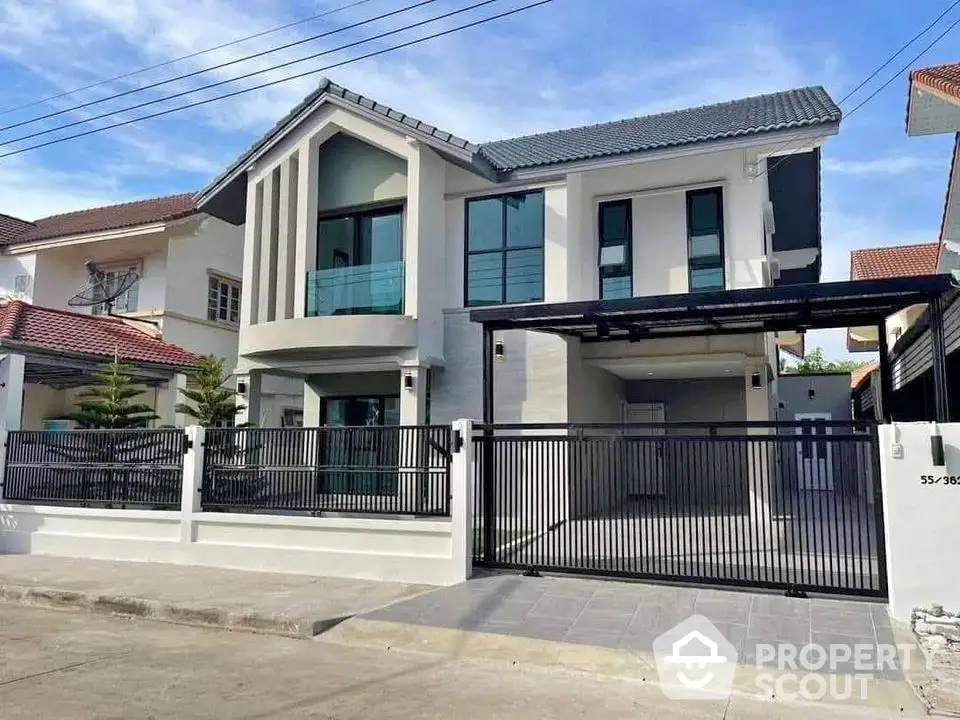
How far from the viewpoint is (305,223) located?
1318 centimetres

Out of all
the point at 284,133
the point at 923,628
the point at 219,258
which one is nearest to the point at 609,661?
the point at 923,628

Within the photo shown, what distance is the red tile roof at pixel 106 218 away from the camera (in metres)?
18.1

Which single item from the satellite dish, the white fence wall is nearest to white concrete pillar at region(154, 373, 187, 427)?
the satellite dish

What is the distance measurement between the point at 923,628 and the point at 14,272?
71.2 ft

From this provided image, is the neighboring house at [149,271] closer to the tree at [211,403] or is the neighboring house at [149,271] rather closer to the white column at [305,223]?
the tree at [211,403]

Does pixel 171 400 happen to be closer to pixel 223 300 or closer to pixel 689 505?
pixel 223 300

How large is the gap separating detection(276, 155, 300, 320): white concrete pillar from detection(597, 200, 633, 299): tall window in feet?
18.7

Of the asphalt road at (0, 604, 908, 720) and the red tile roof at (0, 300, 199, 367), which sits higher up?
the red tile roof at (0, 300, 199, 367)

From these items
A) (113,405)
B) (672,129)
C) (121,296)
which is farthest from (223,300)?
(672,129)

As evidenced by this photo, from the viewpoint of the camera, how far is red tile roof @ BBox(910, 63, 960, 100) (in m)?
8.69

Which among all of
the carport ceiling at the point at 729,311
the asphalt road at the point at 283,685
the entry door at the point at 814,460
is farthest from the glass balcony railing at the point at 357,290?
the entry door at the point at 814,460

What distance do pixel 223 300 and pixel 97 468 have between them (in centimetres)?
997

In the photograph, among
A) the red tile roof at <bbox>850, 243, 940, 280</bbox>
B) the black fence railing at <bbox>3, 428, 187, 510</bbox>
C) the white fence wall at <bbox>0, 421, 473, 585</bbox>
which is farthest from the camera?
the red tile roof at <bbox>850, 243, 940, 280</bbox>

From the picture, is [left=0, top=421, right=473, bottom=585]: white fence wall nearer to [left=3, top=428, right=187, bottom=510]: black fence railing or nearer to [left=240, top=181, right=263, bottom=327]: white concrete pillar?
[left=3, top=428, right=187, bottom=510]: black fence railing
